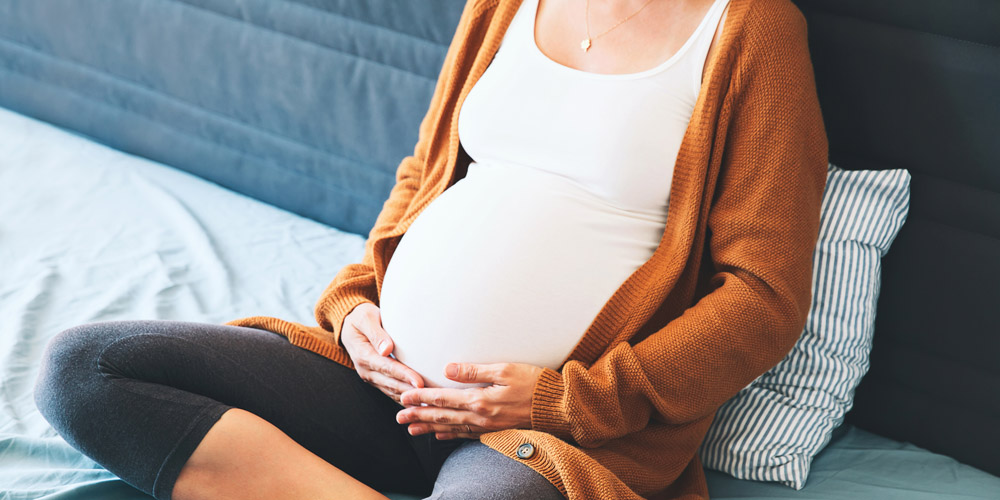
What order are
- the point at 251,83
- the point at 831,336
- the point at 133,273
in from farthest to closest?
the point at 251,83 → the point at 133,273 → the point at 831,336

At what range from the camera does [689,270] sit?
1.05 metres

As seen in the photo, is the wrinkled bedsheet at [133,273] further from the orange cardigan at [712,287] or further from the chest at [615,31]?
the chest at [615,31]

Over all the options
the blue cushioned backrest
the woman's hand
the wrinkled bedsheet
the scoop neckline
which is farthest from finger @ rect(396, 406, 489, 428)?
the blue cushioned backrest

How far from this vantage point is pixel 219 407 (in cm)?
93

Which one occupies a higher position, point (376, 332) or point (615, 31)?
point (615, 31)

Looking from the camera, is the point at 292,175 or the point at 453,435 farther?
the point at 292,175

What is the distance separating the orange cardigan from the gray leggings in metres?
0.06

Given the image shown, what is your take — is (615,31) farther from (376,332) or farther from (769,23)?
(376,332)

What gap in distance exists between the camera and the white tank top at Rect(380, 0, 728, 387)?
99 centimetres

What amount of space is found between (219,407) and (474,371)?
0.29 m

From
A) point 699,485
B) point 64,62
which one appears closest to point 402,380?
point 699,485

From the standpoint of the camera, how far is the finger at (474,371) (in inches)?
37.7

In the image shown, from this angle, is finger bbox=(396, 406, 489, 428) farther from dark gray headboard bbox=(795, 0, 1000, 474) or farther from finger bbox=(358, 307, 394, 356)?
dark gray headboard bbox=(795, 0, 1000, 474)

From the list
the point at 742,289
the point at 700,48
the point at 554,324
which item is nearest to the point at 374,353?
the point at 554,324
